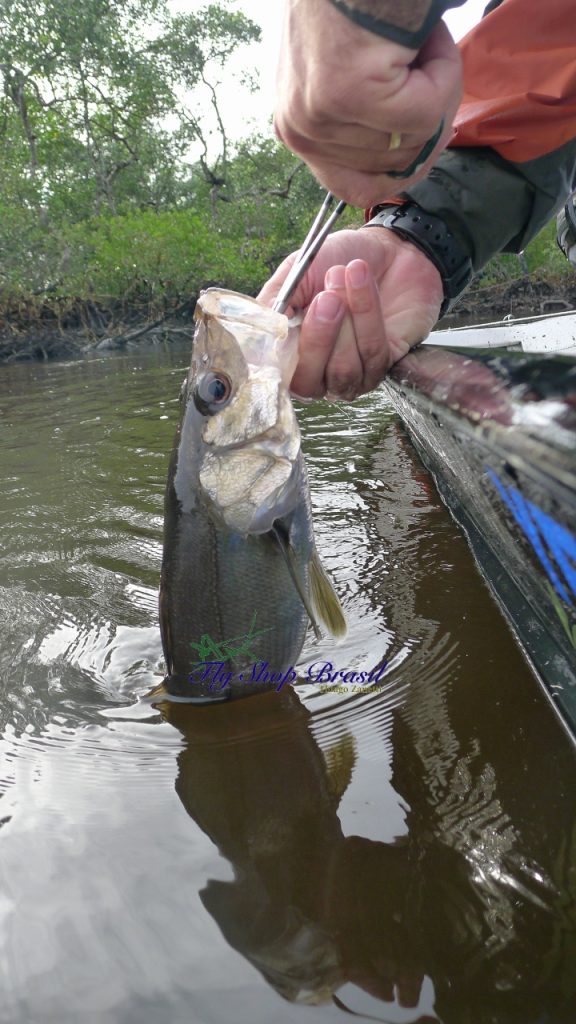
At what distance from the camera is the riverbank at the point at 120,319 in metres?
19.7

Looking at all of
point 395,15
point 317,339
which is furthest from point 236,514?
point 395,15

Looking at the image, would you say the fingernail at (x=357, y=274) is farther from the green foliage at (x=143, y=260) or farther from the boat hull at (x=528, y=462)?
the green foliage at (x=143, y=260)

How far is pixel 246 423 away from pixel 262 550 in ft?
1.14

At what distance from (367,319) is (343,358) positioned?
140 mm

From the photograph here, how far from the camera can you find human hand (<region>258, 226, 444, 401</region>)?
199 cm

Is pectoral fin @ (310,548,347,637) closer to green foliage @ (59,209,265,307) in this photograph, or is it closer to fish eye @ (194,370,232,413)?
fish eye @ (194,370,232,413)

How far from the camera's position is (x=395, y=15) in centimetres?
115

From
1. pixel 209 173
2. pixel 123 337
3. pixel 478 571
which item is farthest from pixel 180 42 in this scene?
pixel 478 571

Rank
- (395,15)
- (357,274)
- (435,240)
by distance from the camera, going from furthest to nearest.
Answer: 1. (435,240)
2. (357,274)
3. (395,15)

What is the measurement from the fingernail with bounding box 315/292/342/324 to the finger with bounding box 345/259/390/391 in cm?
4

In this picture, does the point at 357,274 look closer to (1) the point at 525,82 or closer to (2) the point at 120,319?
(1) the point at 525,82

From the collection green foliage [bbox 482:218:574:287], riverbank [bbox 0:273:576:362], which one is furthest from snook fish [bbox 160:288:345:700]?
green foliage [bbox 482:218:574:287]

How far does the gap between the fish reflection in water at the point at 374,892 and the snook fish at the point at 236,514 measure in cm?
32

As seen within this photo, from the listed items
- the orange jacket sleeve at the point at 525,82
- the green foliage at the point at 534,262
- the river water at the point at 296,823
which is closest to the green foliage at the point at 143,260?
the green foliage at the point at 534,262
